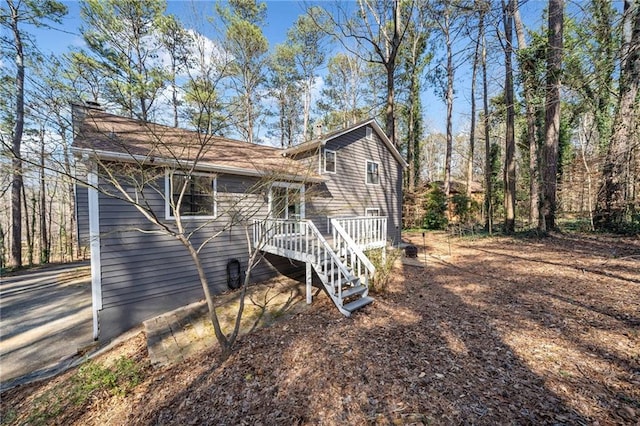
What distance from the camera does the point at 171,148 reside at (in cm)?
516

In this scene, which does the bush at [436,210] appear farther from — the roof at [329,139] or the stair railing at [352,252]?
the stair railing at [352,252]

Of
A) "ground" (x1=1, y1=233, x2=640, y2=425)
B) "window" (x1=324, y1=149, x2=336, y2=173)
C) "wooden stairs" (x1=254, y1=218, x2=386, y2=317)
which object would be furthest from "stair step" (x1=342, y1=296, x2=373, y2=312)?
"window" (x1=324, y1=149, x2=336, y2=173)

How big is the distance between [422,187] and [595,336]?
16695mm

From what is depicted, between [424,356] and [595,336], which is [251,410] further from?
[595,336]

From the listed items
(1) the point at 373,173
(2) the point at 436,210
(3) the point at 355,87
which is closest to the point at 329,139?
(1) the point at 373,173

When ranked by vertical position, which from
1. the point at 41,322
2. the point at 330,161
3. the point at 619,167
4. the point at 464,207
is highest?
the point at 330,161

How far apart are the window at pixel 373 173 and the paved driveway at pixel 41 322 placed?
9.71 meters

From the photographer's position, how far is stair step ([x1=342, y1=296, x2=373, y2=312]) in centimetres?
447

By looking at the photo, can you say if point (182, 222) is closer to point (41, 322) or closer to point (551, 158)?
point (41, 322)

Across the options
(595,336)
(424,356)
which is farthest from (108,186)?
(595,336)

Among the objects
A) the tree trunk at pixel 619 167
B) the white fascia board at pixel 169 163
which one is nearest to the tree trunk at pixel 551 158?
the tree trunk at pixel 619 167

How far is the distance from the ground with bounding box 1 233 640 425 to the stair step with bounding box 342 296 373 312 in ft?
0.37

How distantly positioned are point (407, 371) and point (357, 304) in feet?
5.82

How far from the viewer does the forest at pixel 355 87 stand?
3.24 m
